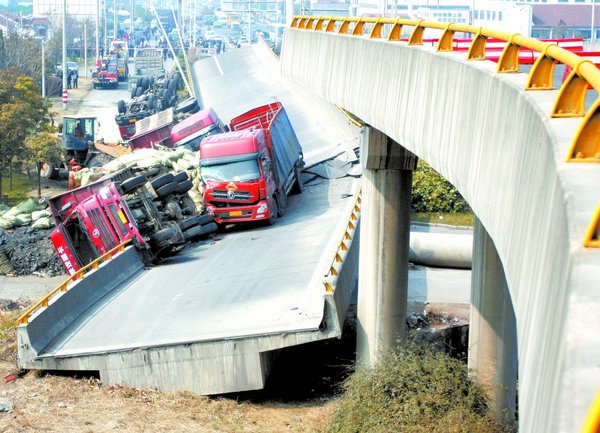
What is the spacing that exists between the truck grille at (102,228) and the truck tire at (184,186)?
9.59 feet

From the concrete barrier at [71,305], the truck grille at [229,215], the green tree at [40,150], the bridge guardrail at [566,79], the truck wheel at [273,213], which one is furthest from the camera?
the green tree at [40,150]

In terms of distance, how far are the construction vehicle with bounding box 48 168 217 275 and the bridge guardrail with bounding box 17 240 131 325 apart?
0.53 metres

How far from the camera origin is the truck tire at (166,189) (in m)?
26.7

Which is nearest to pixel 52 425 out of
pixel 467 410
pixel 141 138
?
pixel 467 410

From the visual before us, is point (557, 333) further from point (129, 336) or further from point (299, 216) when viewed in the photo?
point (299, 216)

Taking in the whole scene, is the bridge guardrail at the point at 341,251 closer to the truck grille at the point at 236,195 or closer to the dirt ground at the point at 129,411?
the dirt ground at the point at 129,411

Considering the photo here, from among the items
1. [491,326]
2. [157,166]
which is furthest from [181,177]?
[491,326]

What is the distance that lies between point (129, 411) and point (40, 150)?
2622cm

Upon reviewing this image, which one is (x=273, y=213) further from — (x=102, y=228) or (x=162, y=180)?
(x=102, y=228)

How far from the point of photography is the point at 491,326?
17891mm

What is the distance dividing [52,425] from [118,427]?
0.97 m

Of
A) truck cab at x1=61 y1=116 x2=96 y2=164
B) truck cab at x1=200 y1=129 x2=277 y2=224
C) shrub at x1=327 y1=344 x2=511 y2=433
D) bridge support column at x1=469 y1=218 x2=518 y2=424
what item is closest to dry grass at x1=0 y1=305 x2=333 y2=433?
shrub at x1=327 y1=344 x2=511 y2=433

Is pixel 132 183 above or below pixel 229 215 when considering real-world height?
above

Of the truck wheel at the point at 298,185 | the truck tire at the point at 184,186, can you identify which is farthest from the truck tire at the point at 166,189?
the truck wheel at the point at 298,185
